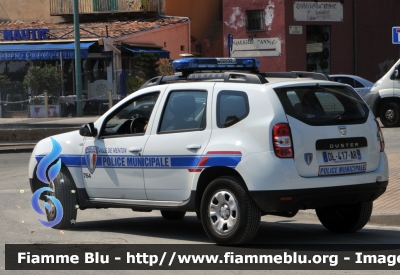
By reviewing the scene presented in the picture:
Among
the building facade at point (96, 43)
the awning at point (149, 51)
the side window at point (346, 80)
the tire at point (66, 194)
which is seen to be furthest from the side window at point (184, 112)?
the awning at point (149, 51)

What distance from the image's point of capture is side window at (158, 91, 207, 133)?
8156 millimetres

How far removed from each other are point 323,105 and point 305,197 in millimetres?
1008

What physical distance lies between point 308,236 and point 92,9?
113ft

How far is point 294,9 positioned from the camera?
36.2m

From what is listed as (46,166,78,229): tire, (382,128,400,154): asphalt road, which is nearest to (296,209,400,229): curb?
→ (46,166,78,229): tire

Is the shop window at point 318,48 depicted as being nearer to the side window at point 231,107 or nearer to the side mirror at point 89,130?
the side mirror at point 89,130

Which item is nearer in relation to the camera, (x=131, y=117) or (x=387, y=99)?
(x=131, y=117)

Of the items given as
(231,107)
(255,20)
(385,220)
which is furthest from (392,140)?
(255,20)

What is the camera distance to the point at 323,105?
798cm

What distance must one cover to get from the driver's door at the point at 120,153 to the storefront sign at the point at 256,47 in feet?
91.4

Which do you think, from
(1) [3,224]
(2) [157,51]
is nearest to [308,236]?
(1) [3,224]

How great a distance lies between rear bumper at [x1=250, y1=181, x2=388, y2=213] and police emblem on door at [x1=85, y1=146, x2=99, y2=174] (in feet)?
7.26

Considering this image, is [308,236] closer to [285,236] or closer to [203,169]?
[285,236]

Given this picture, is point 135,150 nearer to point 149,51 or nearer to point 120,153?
point 120,153
